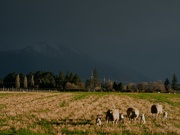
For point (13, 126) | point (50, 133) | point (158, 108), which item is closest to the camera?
point (50, 133)

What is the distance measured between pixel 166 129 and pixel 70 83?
159478 millimetres

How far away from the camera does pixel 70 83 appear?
581ft

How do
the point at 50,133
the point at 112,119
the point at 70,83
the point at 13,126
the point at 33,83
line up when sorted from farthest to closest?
the point at 33,83 → the point at 70,83 → the point at 112,119 → the point at 13,126 → the point at 50,133

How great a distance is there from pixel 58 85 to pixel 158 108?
520ft

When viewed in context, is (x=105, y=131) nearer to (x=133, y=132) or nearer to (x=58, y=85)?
(x=133, y=132)

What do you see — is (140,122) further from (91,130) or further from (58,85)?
(58,85)

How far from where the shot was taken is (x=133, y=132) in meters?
17.2

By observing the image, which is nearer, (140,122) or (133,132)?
(133,132)

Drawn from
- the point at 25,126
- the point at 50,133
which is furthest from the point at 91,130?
the point at 25,126

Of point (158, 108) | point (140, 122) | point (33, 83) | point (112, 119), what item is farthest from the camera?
point (33, 83)

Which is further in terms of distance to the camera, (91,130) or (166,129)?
(166,129)

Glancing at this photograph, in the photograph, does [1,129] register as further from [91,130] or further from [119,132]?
[119,132]

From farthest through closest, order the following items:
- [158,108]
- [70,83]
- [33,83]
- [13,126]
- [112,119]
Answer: [33,83]
[70,83]
[158,108]
[112,119]
[13,126]

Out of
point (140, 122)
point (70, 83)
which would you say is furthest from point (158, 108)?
point (70, 83)
